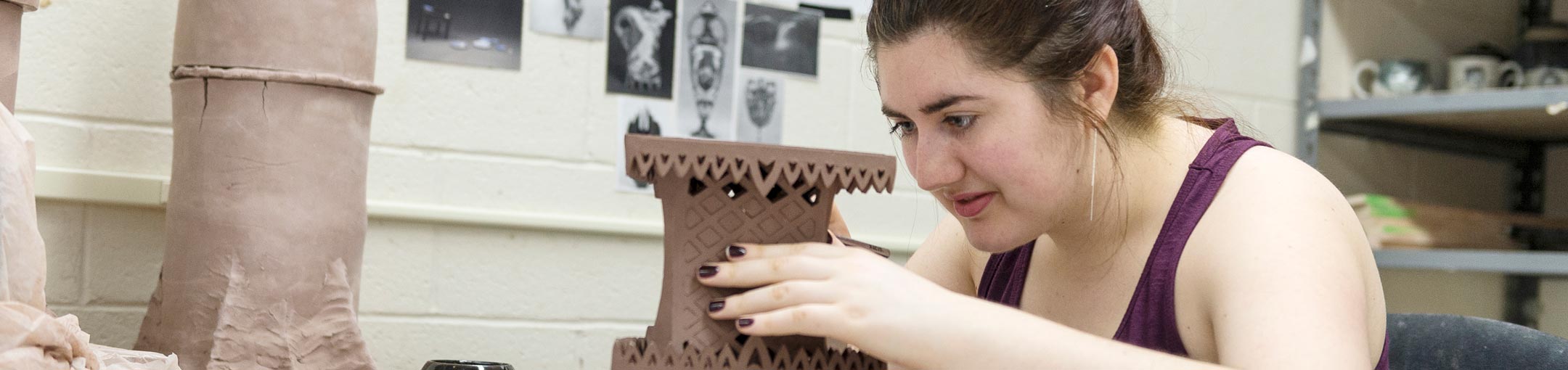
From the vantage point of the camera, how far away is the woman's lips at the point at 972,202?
0.99 metres

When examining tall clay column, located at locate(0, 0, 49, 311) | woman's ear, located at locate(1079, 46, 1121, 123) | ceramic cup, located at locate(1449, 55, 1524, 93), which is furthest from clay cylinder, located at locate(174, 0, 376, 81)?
ceramic cup, located at locate(1449, 55, 1524, 93)

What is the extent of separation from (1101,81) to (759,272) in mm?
366

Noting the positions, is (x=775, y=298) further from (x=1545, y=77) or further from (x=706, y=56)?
(x=1545, y=77)

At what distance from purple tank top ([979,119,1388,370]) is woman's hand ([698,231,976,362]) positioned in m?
0.26

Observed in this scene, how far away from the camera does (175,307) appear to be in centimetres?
111

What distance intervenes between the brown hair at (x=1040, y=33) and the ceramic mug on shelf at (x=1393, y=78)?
5.47ft

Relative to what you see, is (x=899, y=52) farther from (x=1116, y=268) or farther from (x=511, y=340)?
(x=511, y=340)

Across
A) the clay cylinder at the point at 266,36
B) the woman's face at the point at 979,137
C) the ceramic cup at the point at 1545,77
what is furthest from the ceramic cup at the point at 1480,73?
the clay cylinder at the point at 266,36

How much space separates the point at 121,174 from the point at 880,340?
1.03 m

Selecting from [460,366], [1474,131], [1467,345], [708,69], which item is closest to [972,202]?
[460,366]

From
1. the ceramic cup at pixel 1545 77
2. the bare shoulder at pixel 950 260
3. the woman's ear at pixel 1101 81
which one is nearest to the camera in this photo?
the woman's ear at pixel 1101 81

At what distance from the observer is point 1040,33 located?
37.8 inches

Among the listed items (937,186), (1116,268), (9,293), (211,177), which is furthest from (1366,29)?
(9,293)

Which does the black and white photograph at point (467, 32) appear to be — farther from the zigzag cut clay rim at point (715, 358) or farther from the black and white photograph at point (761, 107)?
the zigzag cut clay rim at point (715, 358)
